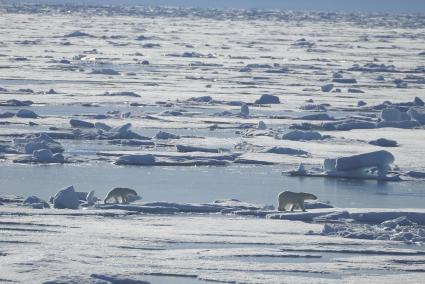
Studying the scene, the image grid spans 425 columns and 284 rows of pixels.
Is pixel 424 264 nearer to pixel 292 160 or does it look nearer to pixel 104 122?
pixel 292 160

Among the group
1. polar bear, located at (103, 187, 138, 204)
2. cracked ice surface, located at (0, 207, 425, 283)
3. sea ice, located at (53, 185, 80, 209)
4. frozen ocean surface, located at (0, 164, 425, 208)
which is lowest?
cracked ice surface, located at (0, 207, 425, 283)

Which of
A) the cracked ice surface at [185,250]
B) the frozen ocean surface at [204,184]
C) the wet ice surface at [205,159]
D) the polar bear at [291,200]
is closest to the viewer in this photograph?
the cracked ice surface at [185,250]

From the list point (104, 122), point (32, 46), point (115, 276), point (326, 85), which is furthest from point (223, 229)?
point (32, 46)

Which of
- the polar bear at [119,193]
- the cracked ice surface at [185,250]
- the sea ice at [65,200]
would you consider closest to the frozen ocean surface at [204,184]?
the polar bear at [119,193]

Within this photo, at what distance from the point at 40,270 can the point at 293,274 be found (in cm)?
132

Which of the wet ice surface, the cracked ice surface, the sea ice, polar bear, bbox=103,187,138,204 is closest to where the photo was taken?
the cracked ice surface

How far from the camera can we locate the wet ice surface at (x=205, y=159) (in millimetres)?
6836

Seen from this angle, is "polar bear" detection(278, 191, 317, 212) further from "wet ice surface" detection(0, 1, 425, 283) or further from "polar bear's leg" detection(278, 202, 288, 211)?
"wet ice surface" detection(0, 1, 425, 283)

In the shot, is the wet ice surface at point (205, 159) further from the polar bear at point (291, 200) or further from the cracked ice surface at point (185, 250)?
the polar bear at point (291, 200)

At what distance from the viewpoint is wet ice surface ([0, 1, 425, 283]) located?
22.4ft

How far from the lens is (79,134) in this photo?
12523 millimetres

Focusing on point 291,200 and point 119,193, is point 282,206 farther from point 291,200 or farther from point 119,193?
point 119,193

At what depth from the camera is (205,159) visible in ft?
36.5

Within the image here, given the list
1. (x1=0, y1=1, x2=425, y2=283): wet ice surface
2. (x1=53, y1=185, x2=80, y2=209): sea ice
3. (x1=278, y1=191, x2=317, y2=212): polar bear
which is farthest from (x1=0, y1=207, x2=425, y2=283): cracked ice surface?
(x1=278, y1=191, x2=317, y2=212): polar bear
